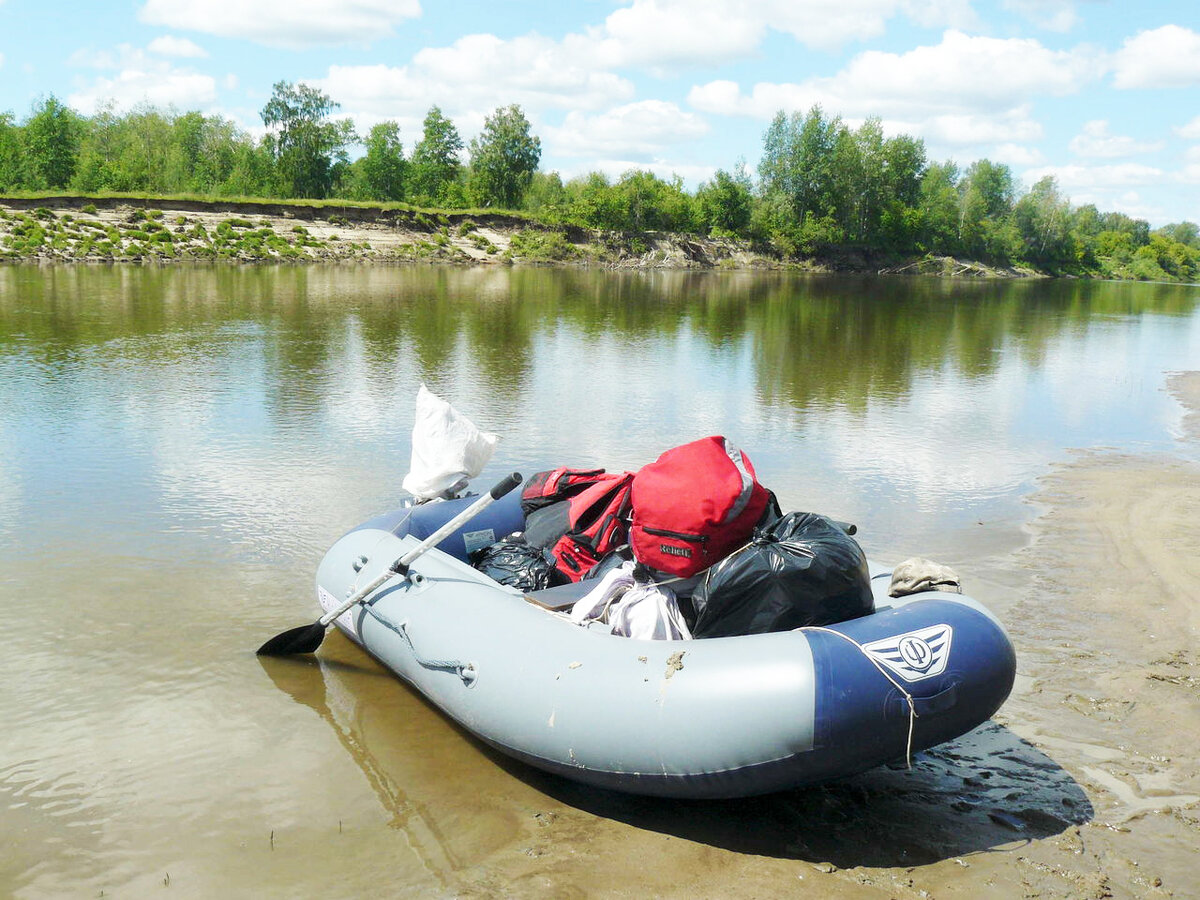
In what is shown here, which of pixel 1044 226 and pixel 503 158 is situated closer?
pixel 503 158

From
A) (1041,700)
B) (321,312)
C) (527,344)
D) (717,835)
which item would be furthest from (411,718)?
(321,312)

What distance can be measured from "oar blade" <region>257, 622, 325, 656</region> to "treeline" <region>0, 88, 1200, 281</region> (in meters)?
59.2

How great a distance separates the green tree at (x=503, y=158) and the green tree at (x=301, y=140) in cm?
1091

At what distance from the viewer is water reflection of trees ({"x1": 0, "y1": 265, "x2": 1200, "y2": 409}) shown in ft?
49.5

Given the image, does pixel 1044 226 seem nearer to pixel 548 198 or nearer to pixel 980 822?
pixel 548 198

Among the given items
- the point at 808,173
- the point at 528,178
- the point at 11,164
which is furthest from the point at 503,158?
the point at 11,164

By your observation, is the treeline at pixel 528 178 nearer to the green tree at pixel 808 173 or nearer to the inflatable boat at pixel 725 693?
the green tree at pixel 808 173

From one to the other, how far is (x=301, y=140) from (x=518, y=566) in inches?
2814

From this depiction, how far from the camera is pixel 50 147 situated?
59781 millimetres

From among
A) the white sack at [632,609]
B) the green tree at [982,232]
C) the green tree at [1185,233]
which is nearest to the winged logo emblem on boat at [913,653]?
the white sack at [632,609]

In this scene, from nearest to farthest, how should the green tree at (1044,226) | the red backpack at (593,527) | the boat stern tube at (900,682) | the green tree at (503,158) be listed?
the boat stern tube at (900,682) → the red backpack at (593,527) → the green tree at (503,158) → the green tree at (1044,226)

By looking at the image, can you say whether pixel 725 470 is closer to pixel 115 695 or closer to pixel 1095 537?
pixel 115 695

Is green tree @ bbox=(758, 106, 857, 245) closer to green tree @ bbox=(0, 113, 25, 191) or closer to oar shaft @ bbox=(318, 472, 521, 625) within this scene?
green tree @ bbox=(0, 113, 25, 191)

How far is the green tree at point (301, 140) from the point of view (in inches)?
2729
